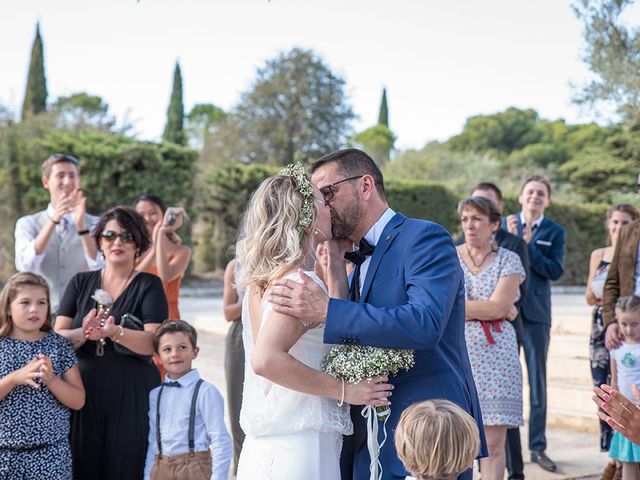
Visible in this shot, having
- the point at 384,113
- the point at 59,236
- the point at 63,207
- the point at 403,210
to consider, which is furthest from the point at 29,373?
the point at 384,113

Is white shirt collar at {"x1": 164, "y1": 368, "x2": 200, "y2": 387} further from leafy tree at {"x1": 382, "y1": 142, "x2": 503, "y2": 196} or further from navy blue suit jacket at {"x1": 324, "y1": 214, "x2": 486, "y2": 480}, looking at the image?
leafy tree at {"x1": 382, "y1": 142, "x2": 503, "y2": 196}

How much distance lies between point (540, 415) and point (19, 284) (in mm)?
4111

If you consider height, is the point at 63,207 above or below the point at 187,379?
above

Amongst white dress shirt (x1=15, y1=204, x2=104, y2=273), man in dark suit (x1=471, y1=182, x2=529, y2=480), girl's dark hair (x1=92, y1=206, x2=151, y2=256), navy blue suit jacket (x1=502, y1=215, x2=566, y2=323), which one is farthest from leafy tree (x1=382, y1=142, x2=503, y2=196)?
girl's dark hair (x1=92, y1=206, x2=151, y2=256)

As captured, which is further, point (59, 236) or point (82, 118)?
point (82, 118)

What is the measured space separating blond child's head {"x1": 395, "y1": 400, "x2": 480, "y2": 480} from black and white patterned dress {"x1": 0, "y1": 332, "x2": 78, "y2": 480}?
2.31 meters

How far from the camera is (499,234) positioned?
586 centimetres

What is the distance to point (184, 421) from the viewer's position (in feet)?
13.9

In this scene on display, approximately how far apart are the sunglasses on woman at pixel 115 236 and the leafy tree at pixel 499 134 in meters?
50.1

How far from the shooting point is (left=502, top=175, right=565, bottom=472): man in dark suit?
6.45 metres

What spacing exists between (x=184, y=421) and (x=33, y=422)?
0.76 meters

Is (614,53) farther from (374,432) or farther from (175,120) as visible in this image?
(175,120)

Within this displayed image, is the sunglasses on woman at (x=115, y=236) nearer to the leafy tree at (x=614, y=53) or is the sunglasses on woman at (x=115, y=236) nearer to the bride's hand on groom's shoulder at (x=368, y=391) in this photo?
the bride's hand on groom's shoulder at (x=368, y=391)

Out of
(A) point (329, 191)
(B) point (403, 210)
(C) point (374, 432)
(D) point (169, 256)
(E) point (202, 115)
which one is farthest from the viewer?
(E) point (202, 115)
